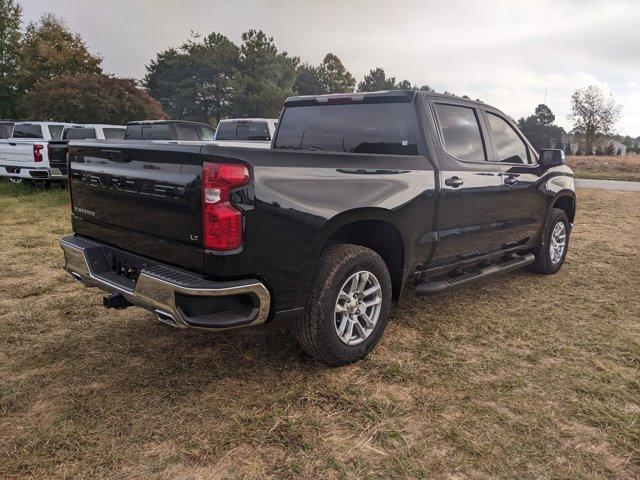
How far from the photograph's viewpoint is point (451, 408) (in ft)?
9.71

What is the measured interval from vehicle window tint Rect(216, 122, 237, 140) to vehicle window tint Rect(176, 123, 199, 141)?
1.93 ft

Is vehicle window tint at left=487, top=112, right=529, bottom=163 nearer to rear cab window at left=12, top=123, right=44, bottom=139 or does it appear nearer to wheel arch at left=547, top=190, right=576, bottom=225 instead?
wheel arch at left=547, top=190, right=576, bottom=225

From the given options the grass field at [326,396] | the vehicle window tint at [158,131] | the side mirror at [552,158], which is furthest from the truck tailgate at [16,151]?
the side mirror at [552,158]

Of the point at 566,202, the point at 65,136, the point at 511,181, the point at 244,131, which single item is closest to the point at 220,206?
the point at 511,181

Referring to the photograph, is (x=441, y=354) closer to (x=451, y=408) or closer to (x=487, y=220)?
(x=451, y=408)

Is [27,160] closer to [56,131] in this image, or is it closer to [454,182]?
[56,131]

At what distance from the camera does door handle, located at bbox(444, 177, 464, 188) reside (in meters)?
3.96

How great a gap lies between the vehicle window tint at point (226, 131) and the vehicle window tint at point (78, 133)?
3261 millimetres

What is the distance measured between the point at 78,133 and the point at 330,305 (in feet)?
38.9

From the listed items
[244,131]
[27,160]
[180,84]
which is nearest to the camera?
[27,160]

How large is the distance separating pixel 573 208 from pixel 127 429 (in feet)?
18.3

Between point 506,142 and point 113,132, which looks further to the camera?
point 113,132

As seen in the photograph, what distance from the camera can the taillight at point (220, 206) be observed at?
2639 mm

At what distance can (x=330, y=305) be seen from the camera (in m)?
3.19
